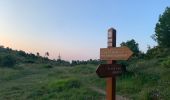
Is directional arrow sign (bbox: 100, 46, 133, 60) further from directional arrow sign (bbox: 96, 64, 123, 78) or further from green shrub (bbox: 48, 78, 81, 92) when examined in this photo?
green shrub (bbox: 48, 78, 81, 92)

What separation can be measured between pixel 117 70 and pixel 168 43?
131 feet

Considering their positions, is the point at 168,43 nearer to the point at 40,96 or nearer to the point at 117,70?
the point at 40,96

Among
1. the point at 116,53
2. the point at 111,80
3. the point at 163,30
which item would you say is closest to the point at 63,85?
the point at 111,80

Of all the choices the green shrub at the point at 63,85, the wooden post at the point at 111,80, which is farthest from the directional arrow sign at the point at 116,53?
the green shrub at the point at 63,85

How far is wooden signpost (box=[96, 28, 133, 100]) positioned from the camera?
1103 centimetres

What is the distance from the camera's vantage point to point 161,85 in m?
21.4

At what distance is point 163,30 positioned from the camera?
5078 centimetres

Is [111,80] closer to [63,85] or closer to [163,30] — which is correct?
[63,85]

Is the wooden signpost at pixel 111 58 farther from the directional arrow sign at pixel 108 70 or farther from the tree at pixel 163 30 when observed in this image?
the tree at pixel 163 30

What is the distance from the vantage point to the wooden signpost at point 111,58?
36.2 ft

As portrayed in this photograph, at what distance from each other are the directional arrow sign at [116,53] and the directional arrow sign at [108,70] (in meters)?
0.26

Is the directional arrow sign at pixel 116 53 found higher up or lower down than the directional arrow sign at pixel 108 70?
higher up

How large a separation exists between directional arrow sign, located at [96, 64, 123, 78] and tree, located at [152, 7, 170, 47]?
39756mm

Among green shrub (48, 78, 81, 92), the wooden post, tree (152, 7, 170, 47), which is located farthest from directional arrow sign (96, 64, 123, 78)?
tree (152, 7, 170, 47)
